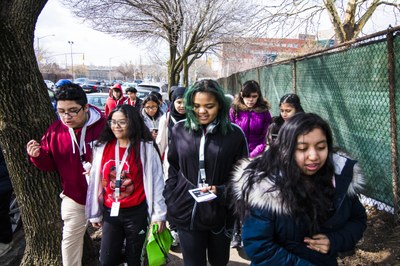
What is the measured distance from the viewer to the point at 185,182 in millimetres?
2268

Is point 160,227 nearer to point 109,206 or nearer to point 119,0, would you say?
point 109,206

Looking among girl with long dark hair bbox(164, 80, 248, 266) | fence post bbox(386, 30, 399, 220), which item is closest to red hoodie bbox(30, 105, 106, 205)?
girl with long dark hair bbox(164, 80, 248, 266)

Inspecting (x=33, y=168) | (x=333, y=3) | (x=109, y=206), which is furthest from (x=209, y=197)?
(x=333, y=3)

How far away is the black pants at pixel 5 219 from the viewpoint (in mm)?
3365

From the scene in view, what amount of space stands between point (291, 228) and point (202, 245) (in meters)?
0.90

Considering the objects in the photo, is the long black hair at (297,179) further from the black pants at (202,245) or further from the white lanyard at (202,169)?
the black pants at (202,245)

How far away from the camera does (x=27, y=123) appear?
110 inches

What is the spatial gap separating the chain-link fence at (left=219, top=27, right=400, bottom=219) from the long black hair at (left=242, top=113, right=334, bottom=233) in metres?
1.99

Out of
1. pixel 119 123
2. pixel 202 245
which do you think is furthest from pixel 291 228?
pixel 119 123

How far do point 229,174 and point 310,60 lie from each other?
374 cm

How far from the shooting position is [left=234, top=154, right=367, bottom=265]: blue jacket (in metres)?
1.59

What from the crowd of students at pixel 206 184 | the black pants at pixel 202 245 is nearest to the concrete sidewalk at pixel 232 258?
the crowd of students at pixel 206 184

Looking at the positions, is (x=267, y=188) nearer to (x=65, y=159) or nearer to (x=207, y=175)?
(x=207, y=175)

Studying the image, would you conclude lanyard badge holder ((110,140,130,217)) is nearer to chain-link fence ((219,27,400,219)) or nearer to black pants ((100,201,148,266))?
black pants ((100,201,148,266))
